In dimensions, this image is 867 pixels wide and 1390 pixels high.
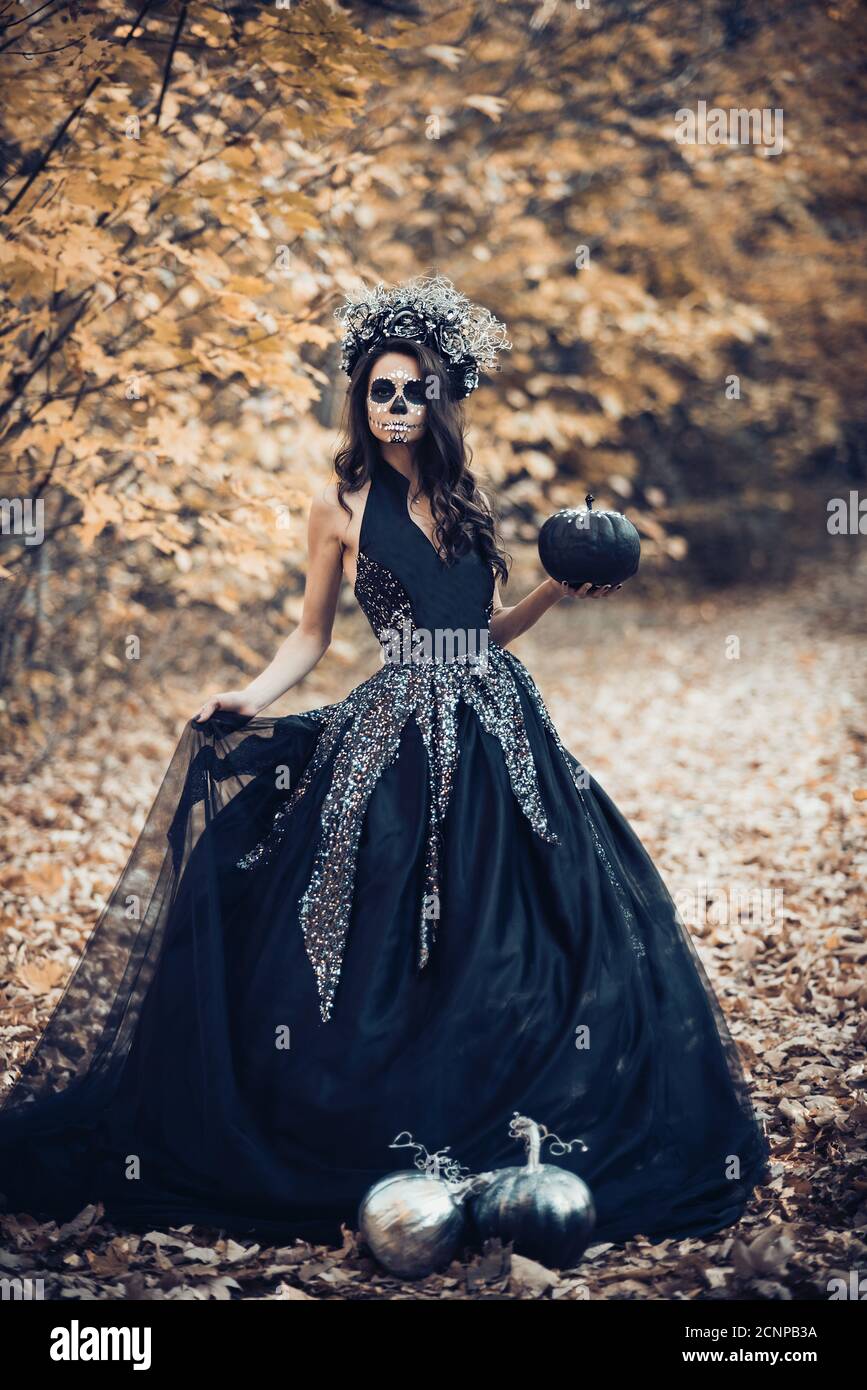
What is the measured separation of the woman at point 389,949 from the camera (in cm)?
281

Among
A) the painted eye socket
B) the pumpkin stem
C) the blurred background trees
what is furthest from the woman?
the blurred background trees

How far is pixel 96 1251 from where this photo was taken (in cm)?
273

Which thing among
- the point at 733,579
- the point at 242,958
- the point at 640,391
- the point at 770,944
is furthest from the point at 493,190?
the point at 733,579

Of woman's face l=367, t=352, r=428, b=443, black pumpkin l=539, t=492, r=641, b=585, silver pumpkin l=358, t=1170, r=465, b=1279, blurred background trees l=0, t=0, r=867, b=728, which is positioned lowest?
silver pumpkin l=358, t=1170, r=465, b=1279

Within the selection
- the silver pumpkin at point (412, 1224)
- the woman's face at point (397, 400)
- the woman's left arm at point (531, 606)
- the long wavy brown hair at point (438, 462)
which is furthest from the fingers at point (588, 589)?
the silver pumpkin at point (412, 1224)

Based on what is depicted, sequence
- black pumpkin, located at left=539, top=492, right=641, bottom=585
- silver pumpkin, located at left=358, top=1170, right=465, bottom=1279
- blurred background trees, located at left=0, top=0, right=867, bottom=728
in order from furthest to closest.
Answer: blurred background trees, located at left=0, top=0, right=867, bottom=728, black pumpkin, located at left=539, top=492, right=641, bottom=585, silver pumpkin, located at left=358, top=1170, right=465, bottom=1279

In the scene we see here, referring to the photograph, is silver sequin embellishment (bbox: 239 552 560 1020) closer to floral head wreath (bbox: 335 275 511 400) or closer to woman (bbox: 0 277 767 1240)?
woman (bbox: 0 277 767 1240)

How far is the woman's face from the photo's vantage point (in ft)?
10.3

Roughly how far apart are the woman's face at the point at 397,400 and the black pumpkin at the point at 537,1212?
6.01ft

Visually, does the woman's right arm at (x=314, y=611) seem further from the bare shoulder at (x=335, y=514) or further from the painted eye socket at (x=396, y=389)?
the painted eye socket at (x=396, y=389)

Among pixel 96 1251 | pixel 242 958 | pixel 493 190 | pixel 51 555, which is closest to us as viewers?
pixel 96 1251

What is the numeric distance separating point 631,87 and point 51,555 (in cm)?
473
